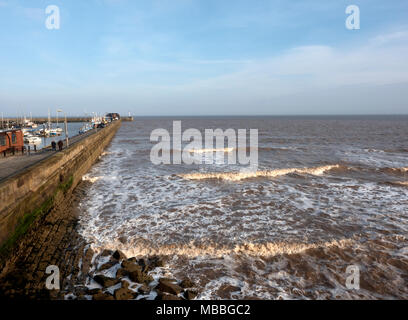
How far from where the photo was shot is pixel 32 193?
31.5 feet

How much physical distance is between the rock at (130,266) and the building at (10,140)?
46.0 ft

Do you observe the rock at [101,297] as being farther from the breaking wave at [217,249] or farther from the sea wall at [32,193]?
the sea wall at [32,193]

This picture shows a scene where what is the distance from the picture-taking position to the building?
15695 mm

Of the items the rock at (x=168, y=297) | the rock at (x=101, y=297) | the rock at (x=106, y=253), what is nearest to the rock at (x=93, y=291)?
the rock at (x=101, y=297)

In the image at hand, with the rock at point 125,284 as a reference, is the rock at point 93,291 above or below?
below

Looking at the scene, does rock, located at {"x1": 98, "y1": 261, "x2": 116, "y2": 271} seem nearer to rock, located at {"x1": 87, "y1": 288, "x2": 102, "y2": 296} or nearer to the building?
rock, located at {"x1": 87, "y1": 288, "x2": 102, "y2": 296}

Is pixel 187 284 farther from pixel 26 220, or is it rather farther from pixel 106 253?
pixel 26 220

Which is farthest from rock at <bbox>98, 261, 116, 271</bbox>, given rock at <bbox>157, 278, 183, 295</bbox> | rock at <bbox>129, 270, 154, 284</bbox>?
rock at <bbox>157, 278, 183, 295</bbox>

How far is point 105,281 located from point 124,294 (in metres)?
0.80

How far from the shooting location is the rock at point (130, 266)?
21.4 feet

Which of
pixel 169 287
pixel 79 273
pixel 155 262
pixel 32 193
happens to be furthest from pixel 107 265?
pixel 32 193

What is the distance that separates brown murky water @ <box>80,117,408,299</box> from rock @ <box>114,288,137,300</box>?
1426mm
